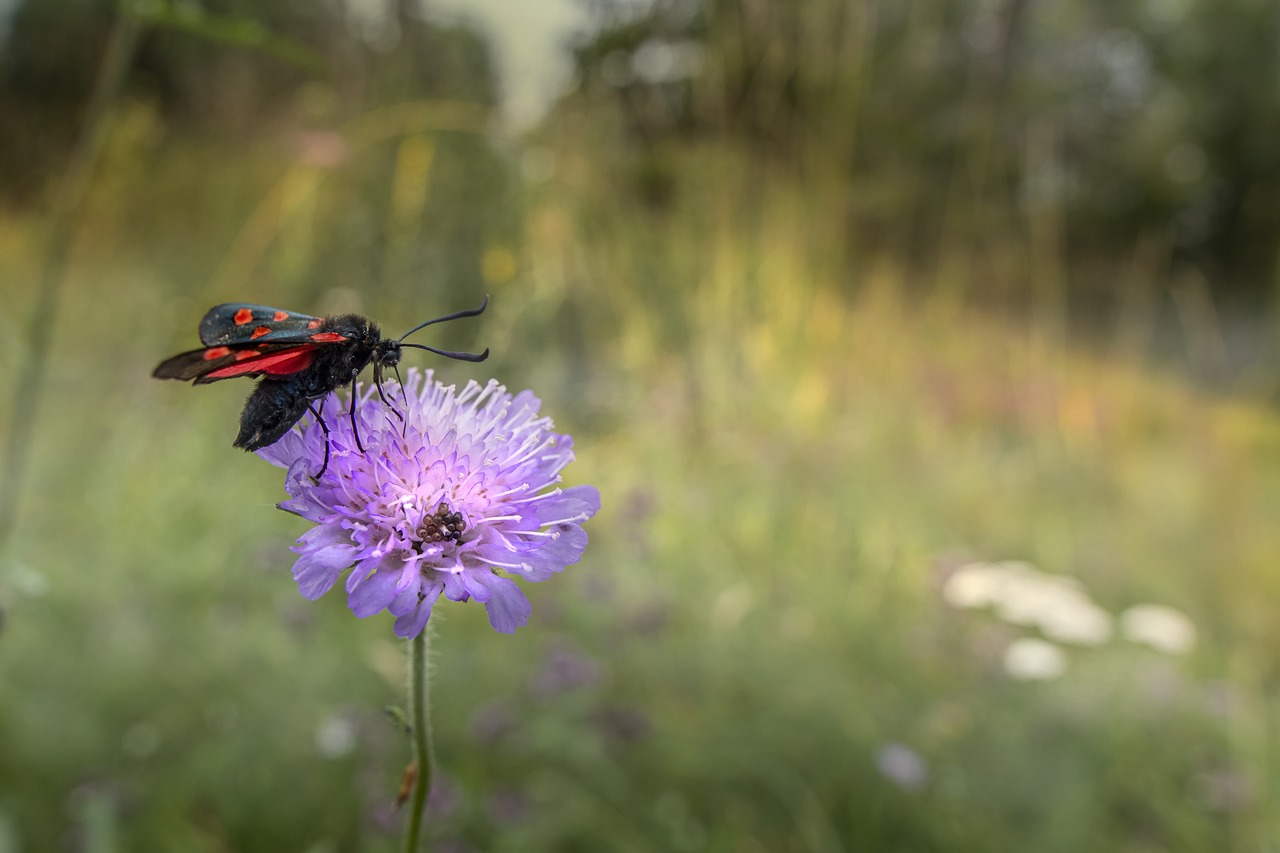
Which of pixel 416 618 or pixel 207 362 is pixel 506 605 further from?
pixel 207 362

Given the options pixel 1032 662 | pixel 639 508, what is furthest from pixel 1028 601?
pixel 639 508

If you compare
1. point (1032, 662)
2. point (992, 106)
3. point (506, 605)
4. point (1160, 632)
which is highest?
point (992, 106)

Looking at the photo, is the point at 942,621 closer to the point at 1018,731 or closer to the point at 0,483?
the point at 1018,731

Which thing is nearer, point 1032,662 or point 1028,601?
point 1032,662

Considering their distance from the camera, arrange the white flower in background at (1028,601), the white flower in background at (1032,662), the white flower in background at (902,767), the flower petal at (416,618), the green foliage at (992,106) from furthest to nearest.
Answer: the green foliage at (992,106)
the white flower in background at (1028,601)
the white flower in background at (1032,662)
the white flower in background at (902,767)
the flower petal at (416,618)

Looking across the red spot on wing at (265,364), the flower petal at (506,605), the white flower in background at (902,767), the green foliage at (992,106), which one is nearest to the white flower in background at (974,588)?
the white flower in background at (902,767)

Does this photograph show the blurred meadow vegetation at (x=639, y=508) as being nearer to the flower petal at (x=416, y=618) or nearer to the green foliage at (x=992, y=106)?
the green foliage at (x=992, y=106)

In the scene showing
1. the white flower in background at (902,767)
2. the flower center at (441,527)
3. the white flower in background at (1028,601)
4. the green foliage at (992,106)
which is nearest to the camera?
the flower center at (441,527)
